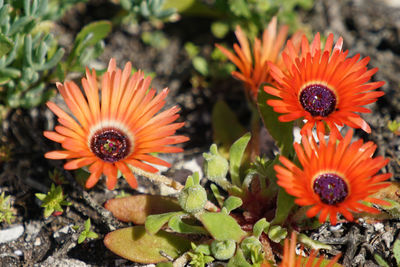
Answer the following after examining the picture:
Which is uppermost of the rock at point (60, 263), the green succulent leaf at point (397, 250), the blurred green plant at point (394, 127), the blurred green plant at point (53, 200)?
the blurred green plant at point (394, 127)

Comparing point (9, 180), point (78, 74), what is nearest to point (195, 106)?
point (78, 74)

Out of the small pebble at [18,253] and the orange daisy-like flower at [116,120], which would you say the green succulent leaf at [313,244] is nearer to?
the orange daisy-like flower at [116,120]

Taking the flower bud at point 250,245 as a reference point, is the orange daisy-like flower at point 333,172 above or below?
above

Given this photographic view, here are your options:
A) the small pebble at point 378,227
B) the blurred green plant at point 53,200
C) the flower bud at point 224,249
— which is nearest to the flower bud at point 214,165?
the flower bud at point 224,249

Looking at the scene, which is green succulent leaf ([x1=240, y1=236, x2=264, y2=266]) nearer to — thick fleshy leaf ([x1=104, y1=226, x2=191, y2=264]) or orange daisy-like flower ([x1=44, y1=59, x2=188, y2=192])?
thick fleshy leaf ([x1=104, y1=226, x2=191, y2=264])

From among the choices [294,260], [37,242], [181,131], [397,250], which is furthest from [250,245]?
[181,131]
